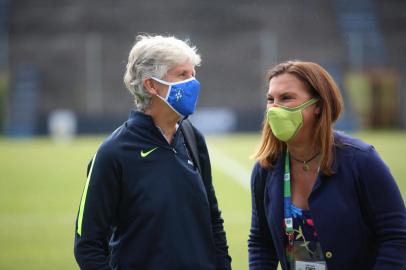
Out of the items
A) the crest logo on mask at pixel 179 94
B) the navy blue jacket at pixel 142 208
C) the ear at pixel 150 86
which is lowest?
the navy blue jacket at pixel 142 208

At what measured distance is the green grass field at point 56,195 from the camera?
853 cm

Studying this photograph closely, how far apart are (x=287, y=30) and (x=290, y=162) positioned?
33669 mm

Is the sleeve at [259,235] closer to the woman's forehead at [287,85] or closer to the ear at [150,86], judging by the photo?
the woman's forehead at [287,85]

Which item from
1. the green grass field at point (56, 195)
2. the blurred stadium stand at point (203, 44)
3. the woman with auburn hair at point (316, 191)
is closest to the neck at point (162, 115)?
the woman with auburn hair at point (316, 191)

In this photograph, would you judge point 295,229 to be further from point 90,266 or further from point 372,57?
point 372,57

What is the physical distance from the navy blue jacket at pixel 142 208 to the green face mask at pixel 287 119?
46cm

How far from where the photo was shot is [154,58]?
143 inches

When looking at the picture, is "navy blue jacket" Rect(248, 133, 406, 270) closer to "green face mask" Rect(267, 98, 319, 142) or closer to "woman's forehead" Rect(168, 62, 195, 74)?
"green face mask" Rect(267, 98, 319, 142)

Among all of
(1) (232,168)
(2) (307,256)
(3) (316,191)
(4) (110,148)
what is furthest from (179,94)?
(1) (232,168)

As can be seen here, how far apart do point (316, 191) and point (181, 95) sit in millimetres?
809

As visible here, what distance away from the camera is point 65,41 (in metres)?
37.1

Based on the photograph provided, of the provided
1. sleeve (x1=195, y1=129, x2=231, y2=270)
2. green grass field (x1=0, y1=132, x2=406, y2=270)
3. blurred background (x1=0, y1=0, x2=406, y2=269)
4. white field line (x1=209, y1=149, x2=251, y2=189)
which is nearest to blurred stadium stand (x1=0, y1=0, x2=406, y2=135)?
blurred background (x1=0, y1=0, x2=406, y2=269)

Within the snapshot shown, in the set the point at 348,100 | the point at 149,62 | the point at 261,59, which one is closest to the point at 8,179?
the point at 149,62

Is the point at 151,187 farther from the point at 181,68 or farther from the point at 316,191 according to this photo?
the point at 316,191
